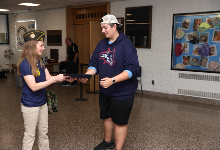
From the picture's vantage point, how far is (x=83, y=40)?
326 inches

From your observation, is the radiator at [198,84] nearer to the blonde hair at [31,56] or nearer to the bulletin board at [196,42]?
the bulletin board at [196,42]

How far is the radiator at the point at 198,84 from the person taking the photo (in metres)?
5.54

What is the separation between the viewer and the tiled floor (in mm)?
3277

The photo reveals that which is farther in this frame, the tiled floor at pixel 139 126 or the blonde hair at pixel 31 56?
the tiled floor at pixel 139 126

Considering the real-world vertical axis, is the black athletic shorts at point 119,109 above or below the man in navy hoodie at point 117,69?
below

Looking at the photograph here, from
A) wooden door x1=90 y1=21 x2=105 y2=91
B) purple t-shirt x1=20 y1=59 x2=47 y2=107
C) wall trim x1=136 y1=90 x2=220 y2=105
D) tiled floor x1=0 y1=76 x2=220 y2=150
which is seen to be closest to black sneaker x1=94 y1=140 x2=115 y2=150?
tiled floor x1=0 y1=76 x2=220 y2=150

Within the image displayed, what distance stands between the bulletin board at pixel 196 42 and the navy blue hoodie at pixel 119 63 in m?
3.62

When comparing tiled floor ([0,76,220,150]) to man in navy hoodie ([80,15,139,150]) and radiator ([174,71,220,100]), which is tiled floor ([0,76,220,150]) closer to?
radiator ([174,71,220,100])

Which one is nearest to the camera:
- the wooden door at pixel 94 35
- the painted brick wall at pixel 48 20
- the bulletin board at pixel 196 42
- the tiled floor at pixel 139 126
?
the tiled floor at pixel 139 126

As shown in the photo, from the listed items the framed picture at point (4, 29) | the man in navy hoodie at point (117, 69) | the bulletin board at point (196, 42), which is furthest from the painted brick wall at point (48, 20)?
the man in navy hoodie at point (117, 69)

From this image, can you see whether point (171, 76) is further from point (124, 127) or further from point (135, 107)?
point (124, 127)

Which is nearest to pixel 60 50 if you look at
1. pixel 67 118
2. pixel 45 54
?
pixel 45 54

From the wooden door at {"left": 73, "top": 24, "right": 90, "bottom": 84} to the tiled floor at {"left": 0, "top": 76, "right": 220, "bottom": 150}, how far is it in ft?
8.88

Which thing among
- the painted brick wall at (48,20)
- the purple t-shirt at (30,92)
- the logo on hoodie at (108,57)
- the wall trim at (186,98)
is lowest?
the wall trim at (186,98)
